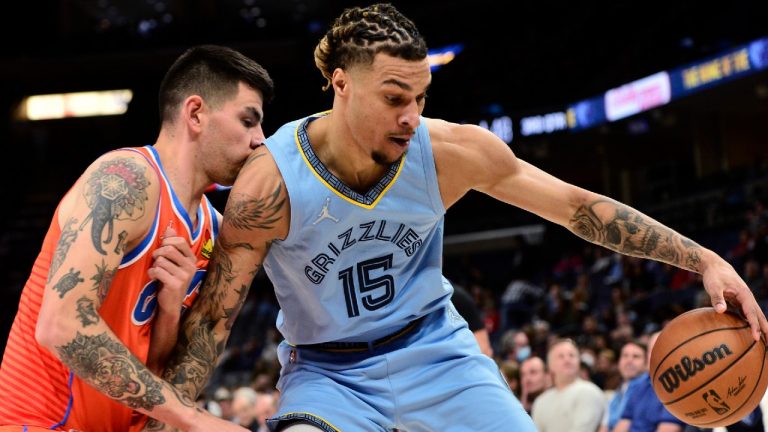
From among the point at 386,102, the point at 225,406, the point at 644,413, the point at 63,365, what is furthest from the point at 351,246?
the point at 225,406

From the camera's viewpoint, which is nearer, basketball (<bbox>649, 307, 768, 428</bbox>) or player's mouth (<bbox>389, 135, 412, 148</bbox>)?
player's mouth (<bbox>389, 135, 412, 148</bbox>)

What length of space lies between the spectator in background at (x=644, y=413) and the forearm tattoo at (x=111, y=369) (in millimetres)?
4188

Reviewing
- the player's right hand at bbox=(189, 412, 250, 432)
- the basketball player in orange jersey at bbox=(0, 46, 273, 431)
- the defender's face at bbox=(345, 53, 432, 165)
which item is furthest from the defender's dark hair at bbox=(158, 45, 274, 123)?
the player's right hand at bbox=(189, 412, 250, 432)

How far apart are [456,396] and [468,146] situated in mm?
828

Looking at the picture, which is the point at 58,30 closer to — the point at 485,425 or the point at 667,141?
the point at 667,141

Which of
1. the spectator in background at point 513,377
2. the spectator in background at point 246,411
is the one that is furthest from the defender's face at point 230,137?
the spectator in background at point 246,411

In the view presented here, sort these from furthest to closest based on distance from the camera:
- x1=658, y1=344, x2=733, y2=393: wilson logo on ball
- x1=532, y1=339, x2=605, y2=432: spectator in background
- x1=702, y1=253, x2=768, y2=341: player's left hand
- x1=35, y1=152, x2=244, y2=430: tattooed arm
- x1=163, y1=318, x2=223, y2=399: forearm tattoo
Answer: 1. x1=532, y1=339, x2=605, y2=432: spectator in background
2. x1=658, y1=344, x2=733, y2=393: wilson logo on ball
3. x1=702, y1=253, x2=768, y2=341: player's left hand
4. x1=163, y1=318, x2=223, y2=399: forearm tattoo
5. x1=35, y1=152, x2=244, y2=430: tattooed arm

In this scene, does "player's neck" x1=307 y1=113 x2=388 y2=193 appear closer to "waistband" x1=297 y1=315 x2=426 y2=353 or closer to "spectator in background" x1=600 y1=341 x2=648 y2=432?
"waistband" x1=297 y1=315 x2=426 y2=353

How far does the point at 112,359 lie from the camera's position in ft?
8.79

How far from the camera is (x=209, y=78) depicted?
10.3 ft

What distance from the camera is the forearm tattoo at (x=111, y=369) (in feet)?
8.70

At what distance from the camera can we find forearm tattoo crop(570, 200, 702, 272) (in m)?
3.29

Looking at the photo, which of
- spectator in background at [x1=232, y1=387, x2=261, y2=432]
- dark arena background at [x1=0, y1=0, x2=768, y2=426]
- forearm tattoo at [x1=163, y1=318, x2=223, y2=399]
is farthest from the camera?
dark arena background at [x1=0, y1=0, x2=768, y2=426]

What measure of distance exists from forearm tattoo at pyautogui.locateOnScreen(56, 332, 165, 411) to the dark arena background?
8353 millimetres
